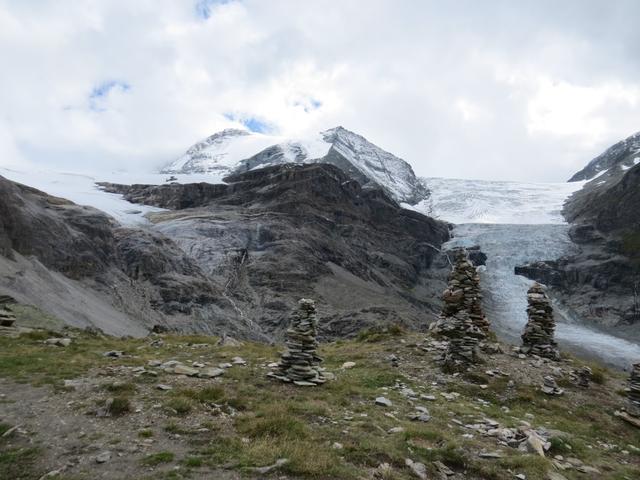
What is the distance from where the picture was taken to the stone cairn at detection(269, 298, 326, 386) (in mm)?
17672

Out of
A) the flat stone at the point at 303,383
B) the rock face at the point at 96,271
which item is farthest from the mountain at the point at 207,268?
the flat stone at the point at 303,383

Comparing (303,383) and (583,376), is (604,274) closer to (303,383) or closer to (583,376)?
(583,376)

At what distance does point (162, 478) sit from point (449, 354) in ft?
48.7

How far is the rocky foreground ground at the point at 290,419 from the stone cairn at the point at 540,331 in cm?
209

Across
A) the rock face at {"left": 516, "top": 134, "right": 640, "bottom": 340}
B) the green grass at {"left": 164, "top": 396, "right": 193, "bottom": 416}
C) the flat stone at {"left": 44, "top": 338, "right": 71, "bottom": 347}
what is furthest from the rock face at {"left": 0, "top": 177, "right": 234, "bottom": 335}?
the rock face at {"left": 516, "top": 134, "right": 640, "bottom": 340}

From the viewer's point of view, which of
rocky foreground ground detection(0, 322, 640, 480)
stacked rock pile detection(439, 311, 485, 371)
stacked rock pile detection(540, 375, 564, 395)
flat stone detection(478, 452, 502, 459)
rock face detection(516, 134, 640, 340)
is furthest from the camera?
rock face detection(516, 134, 640, 340)

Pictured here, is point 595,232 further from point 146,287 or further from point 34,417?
point 34,417

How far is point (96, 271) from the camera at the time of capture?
9700 centimetres

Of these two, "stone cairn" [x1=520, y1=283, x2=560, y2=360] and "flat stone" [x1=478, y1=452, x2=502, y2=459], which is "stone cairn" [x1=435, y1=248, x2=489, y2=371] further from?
"flat stone" [x1=478, y1=452, x2=502, y2=459]

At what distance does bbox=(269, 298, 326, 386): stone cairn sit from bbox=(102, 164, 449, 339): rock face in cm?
8479

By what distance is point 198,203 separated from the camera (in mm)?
196875

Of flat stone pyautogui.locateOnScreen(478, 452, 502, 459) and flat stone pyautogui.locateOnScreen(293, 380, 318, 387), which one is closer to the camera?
flat stone pyautogui.locateOnScreen(478, 452, 502, 459)

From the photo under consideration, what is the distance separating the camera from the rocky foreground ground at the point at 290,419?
10.1 m

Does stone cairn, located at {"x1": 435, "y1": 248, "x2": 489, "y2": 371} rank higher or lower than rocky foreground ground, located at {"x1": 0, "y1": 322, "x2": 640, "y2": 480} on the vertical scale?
higher
